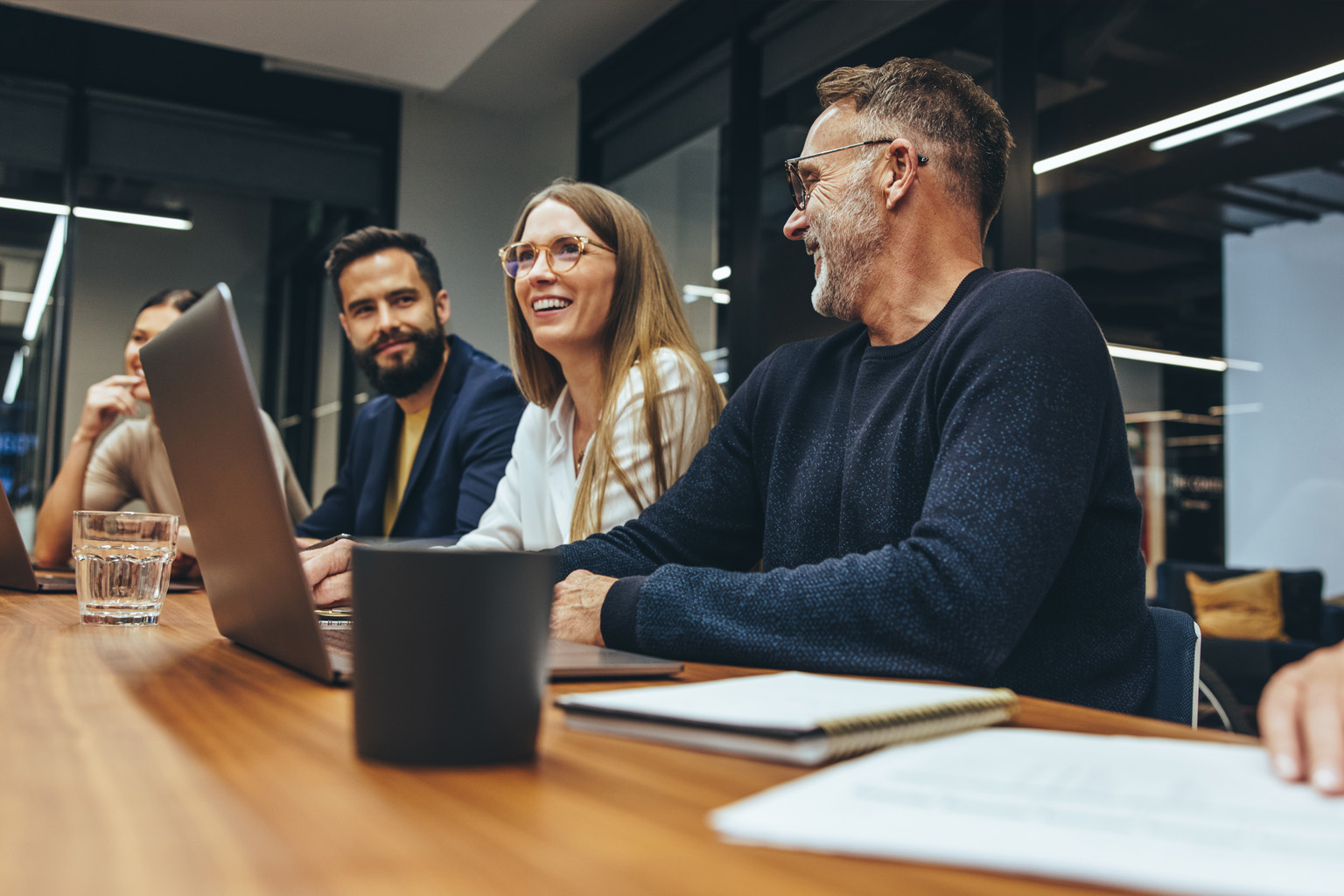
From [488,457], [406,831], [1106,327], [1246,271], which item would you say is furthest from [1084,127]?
[406,831]

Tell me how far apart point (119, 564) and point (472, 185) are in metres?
4.65

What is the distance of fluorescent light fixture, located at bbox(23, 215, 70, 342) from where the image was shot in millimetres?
4441

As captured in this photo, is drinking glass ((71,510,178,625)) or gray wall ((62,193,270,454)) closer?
drinking glass ((71,510,178,625))

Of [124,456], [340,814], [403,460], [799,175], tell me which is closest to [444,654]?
[340,814]

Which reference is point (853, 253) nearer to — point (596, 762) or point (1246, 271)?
point (596, 762)

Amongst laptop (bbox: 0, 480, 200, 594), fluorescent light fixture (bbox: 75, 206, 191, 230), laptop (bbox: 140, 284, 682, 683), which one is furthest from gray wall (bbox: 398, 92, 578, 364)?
laptop (bbox: 140, 284, 682, 683)

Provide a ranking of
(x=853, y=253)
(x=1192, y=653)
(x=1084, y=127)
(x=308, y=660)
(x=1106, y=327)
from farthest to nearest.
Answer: (x=1106, y=327) < (x=1084, y=127) < (x=853, y=253) < (x=1192, y=653) < (x=308, y=660)

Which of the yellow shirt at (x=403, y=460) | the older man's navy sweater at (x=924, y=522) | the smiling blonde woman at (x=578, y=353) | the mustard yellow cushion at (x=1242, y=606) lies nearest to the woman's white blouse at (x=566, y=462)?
the smiling blonde woman at (x=578, y=353)

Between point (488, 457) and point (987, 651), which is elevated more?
point (488, 457)

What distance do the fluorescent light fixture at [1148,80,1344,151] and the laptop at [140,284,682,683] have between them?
3565 mm

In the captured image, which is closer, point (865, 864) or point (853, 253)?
point (865, 864)

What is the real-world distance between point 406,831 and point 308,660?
36 centimetres

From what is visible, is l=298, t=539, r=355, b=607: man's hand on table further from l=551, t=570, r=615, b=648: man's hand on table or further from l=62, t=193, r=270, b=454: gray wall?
l=62, t=193, r=270, b=454: gray wall

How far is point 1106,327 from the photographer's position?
492cm
